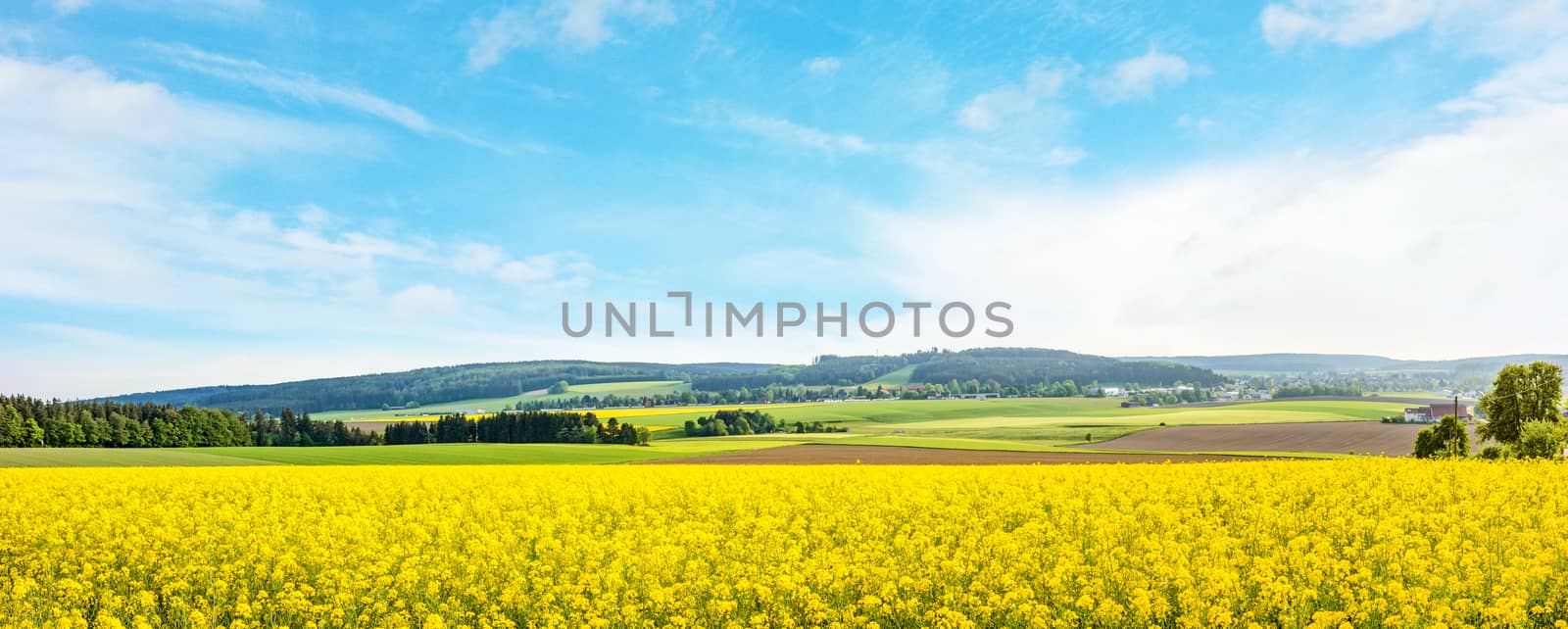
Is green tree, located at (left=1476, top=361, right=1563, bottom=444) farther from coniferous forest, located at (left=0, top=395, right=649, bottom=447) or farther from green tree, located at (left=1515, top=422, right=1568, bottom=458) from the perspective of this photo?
coniferous forest, located at (left=0, top=395, right=649, bottom=447)

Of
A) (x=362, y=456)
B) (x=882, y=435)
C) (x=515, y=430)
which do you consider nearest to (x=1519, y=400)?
(x=882, y=435)

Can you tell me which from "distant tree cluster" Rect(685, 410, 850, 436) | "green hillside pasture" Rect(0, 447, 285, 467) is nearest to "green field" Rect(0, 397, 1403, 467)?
"green hillside pasture" Rect(0, 447, 285, 467)

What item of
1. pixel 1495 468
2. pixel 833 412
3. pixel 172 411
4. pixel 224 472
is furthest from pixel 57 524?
pixel 833 412

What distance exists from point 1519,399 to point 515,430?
88.0m

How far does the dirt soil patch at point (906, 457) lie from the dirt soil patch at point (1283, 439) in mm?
12579

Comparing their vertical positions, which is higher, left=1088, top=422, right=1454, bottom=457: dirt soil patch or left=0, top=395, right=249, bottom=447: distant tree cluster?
left=0, top=395, right=249, bottom=447: distant tree cluster

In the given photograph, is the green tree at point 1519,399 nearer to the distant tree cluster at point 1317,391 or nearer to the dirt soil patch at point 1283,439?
the dirt soil patch at point 1283,439

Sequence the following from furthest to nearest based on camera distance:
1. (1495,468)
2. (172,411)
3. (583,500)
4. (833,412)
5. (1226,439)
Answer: (833,412) < (172,411) < (1226,439) < (1495,468) < (583,500)

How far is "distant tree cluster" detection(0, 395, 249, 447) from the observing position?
87.6 metres

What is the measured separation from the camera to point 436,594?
11.7 m

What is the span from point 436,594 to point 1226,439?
3320 inches

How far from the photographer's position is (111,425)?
Answer: 92.4m

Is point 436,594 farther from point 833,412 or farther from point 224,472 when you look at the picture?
point 833,412

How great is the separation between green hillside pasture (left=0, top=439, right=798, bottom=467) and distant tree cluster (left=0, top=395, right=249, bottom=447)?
21627mm
